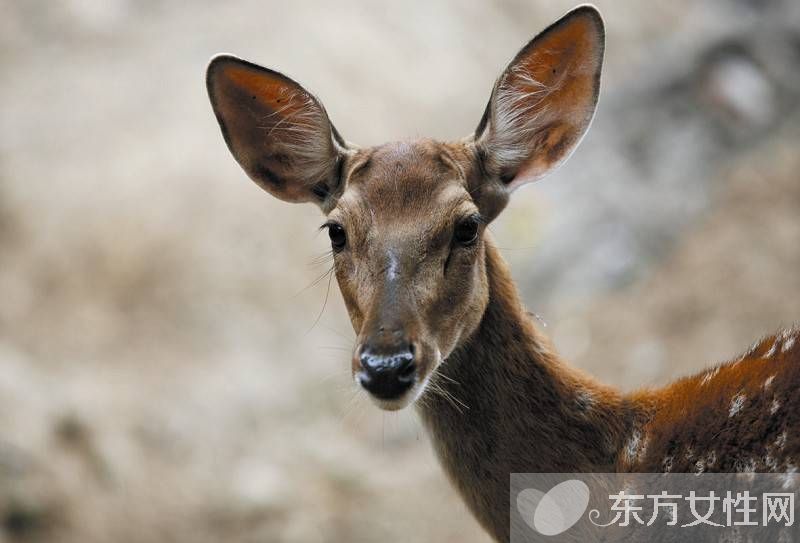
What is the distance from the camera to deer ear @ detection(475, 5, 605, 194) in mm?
4152

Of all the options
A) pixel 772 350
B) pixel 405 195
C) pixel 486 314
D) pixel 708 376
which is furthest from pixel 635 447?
pixel 405 195

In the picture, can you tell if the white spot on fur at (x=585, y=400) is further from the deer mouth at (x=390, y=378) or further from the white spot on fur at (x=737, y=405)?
the deer mouth at (x=390, y=378)

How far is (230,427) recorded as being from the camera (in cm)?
861

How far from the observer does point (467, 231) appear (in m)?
3.94

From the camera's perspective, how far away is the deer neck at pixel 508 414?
154 inches

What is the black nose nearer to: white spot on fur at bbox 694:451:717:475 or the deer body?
the deer body

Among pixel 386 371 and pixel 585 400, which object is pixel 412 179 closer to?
pixel 386 371

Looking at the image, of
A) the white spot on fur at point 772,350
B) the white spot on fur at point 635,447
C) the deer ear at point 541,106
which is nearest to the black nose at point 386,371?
the white spot on fur at point 635,447

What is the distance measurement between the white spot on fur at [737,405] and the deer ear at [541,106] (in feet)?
3.80

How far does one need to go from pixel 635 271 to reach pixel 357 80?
3271 millimetres

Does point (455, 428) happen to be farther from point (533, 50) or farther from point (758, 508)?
point (533, 50)

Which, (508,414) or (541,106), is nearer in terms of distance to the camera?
(508,414)

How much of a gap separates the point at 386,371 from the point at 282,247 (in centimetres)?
609

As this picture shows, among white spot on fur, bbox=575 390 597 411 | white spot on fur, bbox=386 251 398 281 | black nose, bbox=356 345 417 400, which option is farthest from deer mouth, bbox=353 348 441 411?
white spot on fur, bbox=575 390 597 411
